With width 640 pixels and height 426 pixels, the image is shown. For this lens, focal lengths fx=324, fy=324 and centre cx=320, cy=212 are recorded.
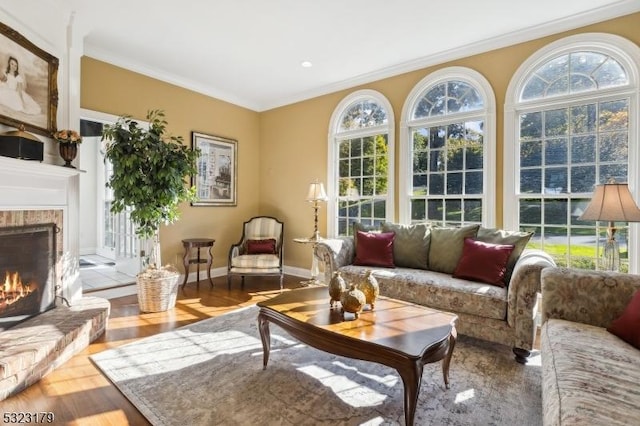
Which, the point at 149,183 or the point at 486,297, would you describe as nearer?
the point at 486,297

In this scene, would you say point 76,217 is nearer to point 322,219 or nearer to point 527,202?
point 322,219

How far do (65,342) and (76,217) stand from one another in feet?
3.96

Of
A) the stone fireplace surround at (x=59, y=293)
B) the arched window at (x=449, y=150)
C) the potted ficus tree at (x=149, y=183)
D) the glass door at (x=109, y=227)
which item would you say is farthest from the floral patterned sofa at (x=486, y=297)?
the glass door at (x=109, y=227)

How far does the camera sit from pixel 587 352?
1537 mm

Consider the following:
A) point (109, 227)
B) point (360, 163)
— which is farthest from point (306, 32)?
point (109, 227)

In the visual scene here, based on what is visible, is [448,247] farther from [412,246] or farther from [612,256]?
[612,256]

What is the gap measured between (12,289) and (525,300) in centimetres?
378

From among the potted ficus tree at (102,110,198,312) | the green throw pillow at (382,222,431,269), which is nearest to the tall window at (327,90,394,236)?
the green throw pillow at (382,222,431,269)

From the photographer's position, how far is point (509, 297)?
246 centimetres

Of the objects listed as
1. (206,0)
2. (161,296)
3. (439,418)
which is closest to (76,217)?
(161,296)

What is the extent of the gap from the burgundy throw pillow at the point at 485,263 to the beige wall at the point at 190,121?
11.6ft

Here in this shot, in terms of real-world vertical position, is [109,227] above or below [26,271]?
above

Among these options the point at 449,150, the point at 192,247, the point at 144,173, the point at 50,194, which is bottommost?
the point at 192,247

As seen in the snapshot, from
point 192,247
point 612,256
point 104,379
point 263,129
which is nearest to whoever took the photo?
point 104,379
